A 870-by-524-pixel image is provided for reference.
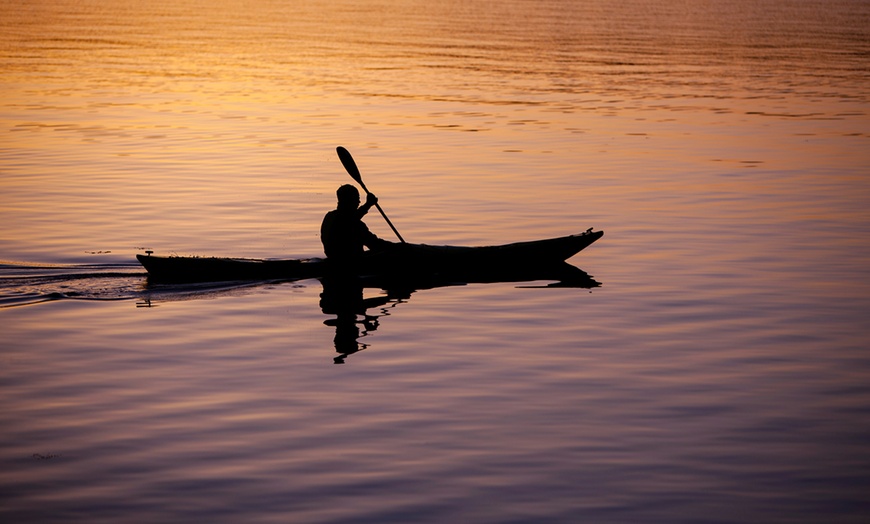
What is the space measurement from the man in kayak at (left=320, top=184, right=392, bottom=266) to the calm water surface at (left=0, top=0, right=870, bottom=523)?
625 mm

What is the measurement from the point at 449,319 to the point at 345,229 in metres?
2.08

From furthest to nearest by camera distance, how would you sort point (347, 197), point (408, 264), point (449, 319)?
point (408, 264), point (347, 197), point (449, 319)

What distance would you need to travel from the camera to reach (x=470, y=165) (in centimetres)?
2177

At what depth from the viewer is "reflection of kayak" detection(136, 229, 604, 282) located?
A: 42.4 ft

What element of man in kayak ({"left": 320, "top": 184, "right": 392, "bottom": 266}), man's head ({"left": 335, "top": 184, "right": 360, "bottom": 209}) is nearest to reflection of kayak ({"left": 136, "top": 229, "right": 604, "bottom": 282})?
man in kayak ({"left": 320, "top": 184, "right": 392, "bottom": 266})

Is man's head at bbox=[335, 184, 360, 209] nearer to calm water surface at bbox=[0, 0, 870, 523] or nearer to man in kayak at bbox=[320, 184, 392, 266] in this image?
man in kayak at bbox=[320, 184, 392, 266]

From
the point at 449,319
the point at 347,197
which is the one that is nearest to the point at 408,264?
the point at 347,197

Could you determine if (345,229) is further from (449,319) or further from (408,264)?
(449,319)

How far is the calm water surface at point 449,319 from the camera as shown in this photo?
7547 mm

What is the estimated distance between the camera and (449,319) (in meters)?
11.9

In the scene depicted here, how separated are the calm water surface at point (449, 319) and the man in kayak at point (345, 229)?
0.62m

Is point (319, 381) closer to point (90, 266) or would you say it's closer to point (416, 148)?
point (90, 266)

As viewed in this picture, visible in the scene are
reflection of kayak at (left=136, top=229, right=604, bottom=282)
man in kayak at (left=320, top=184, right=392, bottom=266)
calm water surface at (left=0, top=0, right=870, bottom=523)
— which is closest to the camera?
calm water surface at (left=0, top=0, right=870, bottom=523)

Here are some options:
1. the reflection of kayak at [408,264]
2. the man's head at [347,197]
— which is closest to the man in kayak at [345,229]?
the man's head at [347,197]
